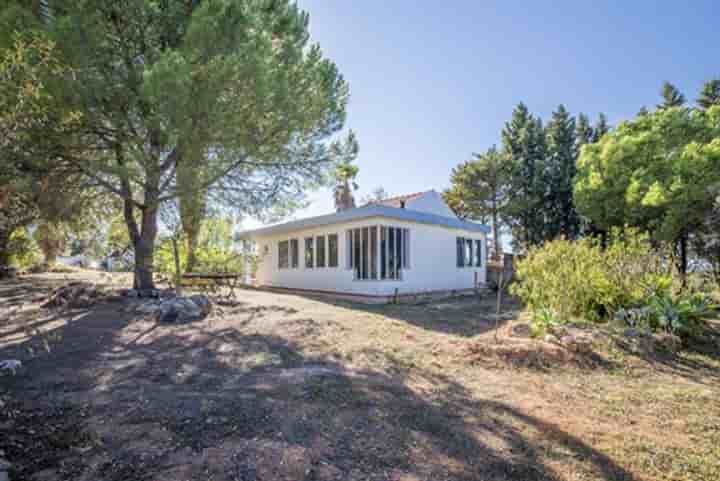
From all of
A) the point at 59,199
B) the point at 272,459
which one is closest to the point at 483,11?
the point at 272,459

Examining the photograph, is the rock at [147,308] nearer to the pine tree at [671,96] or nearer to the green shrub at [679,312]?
the green shrub at [679,312]

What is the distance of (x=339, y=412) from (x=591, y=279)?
5.11m

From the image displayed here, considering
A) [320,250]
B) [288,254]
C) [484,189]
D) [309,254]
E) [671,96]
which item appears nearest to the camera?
[320,250]

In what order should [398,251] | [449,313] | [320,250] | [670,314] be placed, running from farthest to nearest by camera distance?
[320,250]
[398,251]
[449,313]
[670,314]

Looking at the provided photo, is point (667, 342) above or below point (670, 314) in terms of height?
below

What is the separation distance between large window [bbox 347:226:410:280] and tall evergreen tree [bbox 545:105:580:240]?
16.9m

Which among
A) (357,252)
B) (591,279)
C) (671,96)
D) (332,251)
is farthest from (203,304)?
(671,96)

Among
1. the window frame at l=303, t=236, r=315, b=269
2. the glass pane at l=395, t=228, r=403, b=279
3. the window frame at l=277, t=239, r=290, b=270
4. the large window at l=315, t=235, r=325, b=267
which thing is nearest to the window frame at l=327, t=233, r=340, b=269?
the large window at l=315, t=235, r=325, b=267

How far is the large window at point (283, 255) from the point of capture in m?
14.3

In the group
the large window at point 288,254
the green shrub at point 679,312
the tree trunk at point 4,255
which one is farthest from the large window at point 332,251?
the tree trunk at point 4,255

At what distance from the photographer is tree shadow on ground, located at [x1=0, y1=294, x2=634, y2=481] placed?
7.34ft

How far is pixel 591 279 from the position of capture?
20.0ft

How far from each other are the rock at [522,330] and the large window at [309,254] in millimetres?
8099

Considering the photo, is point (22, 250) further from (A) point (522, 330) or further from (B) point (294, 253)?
(A) point (522, 330)
